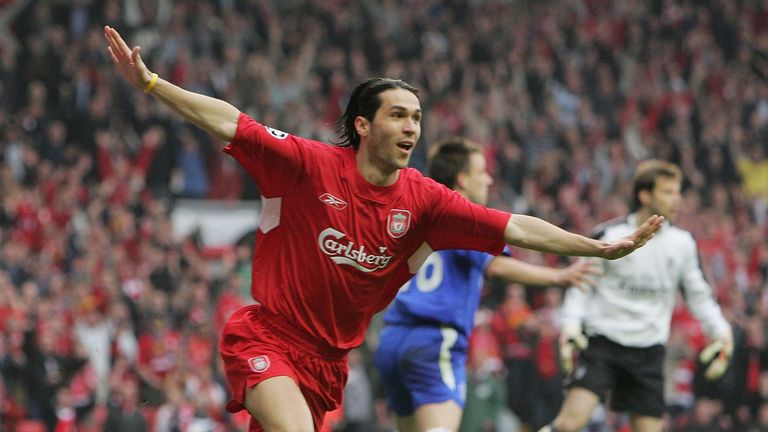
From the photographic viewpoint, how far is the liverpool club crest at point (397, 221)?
7.02 metres

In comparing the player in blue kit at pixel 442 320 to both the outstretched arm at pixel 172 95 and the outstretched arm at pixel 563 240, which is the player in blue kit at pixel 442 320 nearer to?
the outstretched arm at pixel 563 240

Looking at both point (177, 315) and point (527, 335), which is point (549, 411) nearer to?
point (527, 335)

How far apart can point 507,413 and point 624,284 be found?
7.22 meters

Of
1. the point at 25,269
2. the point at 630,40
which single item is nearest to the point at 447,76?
the point at 630,40

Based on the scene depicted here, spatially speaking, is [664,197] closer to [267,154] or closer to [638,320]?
[638,320]

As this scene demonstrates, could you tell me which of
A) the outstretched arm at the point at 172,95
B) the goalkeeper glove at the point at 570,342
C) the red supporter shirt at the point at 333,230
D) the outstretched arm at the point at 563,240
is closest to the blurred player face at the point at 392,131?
the red supporter shirt at the point at 333,230

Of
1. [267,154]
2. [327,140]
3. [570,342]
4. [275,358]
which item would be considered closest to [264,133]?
[267,154]

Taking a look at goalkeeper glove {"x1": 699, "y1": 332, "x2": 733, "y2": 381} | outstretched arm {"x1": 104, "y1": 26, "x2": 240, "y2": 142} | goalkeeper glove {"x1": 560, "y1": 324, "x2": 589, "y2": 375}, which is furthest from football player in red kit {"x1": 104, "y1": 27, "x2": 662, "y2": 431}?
goalkeeper glove {"x1": 699, "y1": 332, "x2": 733, "y2": 381}

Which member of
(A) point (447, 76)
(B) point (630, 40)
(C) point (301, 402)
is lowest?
(C) point (301, 402)

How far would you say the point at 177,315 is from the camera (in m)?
16.4

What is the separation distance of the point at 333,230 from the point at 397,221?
35 centimetres

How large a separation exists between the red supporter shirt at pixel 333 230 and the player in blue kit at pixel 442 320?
5.37ft

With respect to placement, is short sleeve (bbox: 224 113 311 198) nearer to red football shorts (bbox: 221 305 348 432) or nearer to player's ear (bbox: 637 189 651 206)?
red football shorts (bbox: 221 305 348 432)

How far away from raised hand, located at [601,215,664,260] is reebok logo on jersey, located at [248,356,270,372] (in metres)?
1.77
